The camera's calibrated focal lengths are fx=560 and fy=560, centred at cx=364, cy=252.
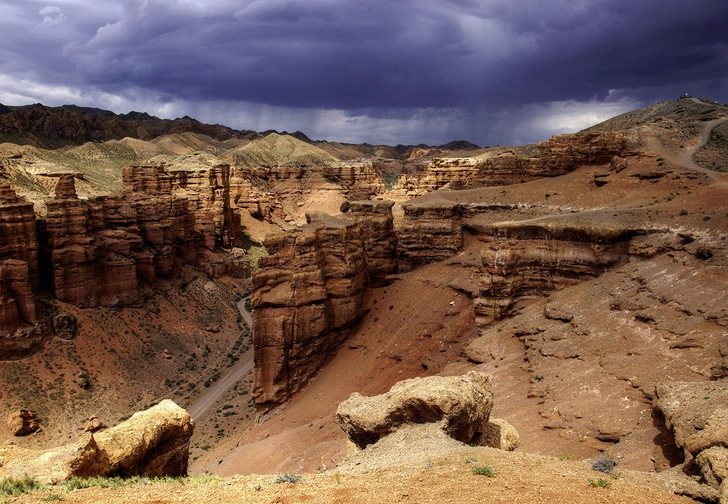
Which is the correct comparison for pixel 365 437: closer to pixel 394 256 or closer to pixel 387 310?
pixel 387 310

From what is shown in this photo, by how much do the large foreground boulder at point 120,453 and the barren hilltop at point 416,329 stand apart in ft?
0.77

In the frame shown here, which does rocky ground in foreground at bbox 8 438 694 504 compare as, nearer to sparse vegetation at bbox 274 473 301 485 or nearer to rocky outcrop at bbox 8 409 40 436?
sparse vegetation at bbox 274 473 301 485

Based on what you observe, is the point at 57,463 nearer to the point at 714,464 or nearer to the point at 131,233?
the point at 714,464

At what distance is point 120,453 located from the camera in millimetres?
14555

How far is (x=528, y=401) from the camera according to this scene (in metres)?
22.2

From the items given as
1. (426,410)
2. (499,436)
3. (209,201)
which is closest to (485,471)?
(426,410)

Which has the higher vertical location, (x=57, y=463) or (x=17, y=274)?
(x=57, y=463)

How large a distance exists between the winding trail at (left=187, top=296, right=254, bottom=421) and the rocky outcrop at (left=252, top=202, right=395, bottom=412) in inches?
372

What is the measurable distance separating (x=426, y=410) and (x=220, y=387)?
1320 inches

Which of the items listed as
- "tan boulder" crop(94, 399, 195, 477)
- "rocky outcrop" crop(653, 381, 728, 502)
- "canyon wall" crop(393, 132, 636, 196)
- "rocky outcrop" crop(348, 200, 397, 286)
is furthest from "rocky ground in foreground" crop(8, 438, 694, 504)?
"canyon wall" crop(393, 132, 636, 196)

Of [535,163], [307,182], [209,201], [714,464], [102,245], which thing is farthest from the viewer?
[307,182]

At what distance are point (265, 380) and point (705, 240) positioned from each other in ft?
79.2

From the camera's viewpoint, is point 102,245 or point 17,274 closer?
point 17,274

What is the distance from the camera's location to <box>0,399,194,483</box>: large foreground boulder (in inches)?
508
